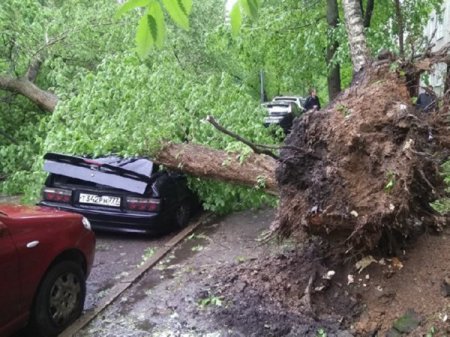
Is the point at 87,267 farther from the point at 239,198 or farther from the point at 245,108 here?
the point at 245,108

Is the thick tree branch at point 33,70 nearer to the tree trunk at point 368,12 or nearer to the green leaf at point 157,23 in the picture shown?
the tree trunk at point 368,12

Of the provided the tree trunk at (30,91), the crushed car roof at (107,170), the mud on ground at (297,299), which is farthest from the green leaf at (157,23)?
the tree trunk at (30,91)

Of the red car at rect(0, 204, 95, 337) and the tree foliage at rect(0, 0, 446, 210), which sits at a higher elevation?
the tree foliage at rect(0, 0, 446, 210)

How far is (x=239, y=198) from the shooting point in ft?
25.2

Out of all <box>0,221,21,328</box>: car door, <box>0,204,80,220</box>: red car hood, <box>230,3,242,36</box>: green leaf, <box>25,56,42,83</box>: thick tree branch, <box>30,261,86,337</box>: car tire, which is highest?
<box>25,56,42,83</box>: thick tree branch

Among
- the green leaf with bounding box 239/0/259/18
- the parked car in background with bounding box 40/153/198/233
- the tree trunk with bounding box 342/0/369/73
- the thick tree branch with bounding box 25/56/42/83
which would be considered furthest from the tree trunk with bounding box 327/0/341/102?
the green leaf with bounding box 239/0/259/18

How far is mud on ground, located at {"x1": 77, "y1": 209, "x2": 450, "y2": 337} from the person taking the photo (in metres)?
3.83

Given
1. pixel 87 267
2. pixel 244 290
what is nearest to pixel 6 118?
pixel 87 267

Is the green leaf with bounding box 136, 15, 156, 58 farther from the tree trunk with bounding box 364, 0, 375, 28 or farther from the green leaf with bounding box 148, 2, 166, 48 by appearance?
the tree trunk with bounding box 364, 0, 375, 28

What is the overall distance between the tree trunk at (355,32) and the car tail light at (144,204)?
→ 124 inches

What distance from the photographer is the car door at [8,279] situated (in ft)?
11.3

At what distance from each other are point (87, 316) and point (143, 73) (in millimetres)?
4190

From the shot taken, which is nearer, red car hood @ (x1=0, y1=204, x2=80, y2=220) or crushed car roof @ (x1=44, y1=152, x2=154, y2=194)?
red car hood @ (x1=0, y1=204, x2=80, y2=220)

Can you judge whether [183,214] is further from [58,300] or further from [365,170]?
[365,170]
